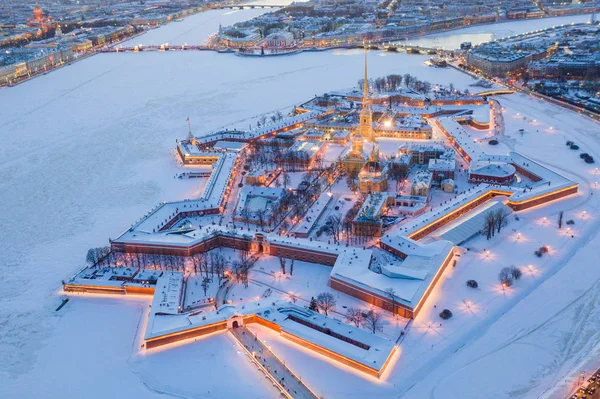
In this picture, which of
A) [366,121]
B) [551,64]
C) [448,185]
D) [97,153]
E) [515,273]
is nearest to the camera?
[515,273]

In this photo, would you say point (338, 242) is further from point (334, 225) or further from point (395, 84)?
point (395, 84)

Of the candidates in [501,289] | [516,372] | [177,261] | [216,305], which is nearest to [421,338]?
[516,372]

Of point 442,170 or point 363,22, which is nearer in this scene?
point 442,170

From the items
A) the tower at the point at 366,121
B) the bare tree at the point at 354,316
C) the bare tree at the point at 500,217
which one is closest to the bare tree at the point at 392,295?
the bare tree at the point at 354,316

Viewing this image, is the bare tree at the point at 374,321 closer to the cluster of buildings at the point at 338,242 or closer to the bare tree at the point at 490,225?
the cluster of buildings at the point at 338,242

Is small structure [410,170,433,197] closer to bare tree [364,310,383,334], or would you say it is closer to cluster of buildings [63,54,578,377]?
cluster of buildings [63,54,578,377]

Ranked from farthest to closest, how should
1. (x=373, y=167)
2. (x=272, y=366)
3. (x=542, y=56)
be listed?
(x=542, y=56) → (x=373, y=167) → (x=272, y=366)

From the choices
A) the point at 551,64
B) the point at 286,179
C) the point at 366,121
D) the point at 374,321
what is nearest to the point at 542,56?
the point at 551,64
